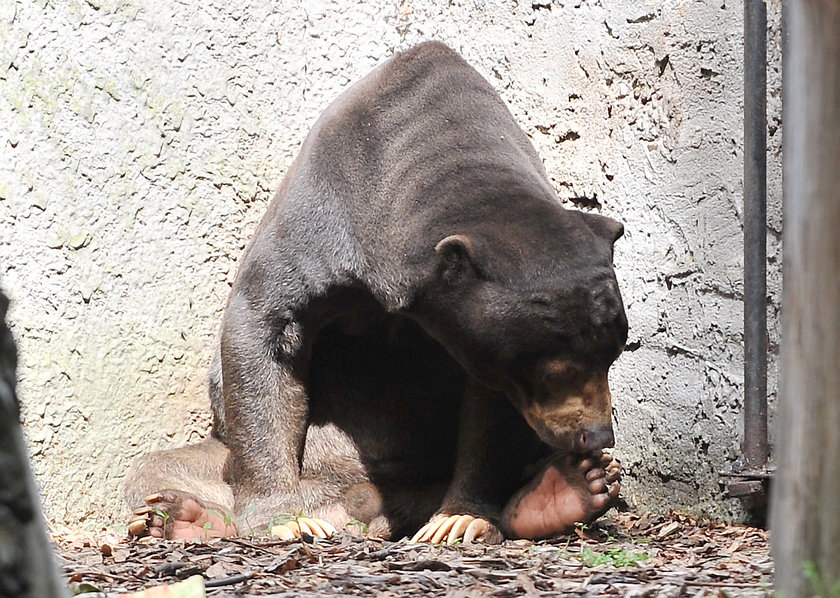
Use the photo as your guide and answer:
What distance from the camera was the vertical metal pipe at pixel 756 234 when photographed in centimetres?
457

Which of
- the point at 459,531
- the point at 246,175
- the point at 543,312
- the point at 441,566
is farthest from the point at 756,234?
the point at 246,175

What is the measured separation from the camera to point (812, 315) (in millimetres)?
1784

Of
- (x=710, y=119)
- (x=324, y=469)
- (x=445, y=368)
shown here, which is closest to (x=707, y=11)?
(x=710, y=119)

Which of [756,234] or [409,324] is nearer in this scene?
[756,234]

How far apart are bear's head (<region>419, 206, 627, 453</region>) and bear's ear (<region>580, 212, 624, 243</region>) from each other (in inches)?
1.2

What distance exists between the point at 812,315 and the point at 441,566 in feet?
6.38

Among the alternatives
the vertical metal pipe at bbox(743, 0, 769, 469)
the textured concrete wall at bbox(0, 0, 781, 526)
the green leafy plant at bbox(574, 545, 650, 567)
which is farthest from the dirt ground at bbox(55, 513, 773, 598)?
the textured concrete wall at bbox(0, 0, 781, 526)

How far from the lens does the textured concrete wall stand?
4.98 metres

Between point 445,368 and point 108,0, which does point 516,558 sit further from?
point 108,0

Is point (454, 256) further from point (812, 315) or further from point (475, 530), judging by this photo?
point (812, 315)

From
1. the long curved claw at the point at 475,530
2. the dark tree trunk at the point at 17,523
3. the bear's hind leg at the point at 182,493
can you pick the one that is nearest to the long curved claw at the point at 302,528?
the bear's hind leg at the point at 182,493

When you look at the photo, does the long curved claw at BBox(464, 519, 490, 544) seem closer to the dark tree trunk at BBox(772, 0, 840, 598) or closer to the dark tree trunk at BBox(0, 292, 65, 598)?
the dark tree trunk at BBox(772, 0, 840, 598)

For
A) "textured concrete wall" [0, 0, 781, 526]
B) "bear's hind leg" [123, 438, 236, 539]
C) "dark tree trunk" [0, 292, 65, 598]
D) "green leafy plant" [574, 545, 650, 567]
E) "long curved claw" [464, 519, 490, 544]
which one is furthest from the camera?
"textured concrete wall" [0, 0, 781, 526]

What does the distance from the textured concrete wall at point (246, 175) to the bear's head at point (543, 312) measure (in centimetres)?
85
